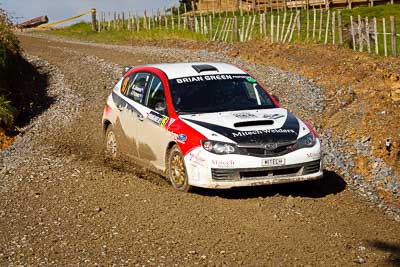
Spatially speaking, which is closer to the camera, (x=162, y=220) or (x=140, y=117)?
(x=162, y=220)

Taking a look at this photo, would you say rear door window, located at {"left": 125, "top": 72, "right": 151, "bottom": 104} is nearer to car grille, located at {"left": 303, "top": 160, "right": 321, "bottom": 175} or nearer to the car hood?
the car hood

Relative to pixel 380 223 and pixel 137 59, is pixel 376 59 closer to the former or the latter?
pixel 137 59

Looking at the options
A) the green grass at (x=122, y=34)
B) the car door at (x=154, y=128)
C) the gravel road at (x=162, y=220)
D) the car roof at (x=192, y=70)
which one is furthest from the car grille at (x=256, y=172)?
the green grass at (x=122, y=34)

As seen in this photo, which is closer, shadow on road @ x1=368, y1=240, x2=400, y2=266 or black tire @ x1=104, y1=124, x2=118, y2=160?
shadow on road @ x1=368, y1=240, x2=400, y2=266

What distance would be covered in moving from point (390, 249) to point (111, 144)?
18.7 feet

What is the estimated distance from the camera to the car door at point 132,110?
11.2m

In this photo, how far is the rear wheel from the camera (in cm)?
1211

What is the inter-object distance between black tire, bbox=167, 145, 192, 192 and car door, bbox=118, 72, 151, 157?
118 centimetres

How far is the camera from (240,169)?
9.25 meters

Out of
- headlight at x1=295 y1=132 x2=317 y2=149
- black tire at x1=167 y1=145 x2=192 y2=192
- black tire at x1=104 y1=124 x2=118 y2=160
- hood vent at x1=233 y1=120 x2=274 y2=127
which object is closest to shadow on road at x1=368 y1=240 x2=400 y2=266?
headlight at x1=295 y1=132 x2=317 y2=149

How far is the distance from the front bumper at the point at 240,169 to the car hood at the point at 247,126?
218 mm

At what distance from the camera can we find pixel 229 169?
9234 millimetres

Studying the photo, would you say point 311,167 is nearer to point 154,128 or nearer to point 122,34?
point 154,128

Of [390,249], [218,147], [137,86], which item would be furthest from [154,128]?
[390,249]
